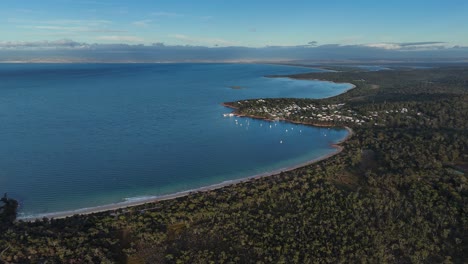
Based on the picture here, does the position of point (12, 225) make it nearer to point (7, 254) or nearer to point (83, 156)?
point (7, 254)

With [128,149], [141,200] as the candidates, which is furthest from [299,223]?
[128,149]

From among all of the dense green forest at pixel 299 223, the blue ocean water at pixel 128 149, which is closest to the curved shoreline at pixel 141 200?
the blue ocean water at pixel 128 149

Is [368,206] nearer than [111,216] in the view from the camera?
No

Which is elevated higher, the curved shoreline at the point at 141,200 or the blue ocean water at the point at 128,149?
the blue ocean water at the point at 128,149

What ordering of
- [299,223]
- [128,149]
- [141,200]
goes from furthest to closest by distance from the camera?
1. [128,149]
2. [141,200]
3. [299,223]

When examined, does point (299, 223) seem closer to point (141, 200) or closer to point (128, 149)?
point (141, 200)

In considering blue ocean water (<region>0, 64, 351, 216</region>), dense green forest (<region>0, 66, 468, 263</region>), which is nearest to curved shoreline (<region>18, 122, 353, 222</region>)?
blue ocean water (<region>0, 64, 351, 216</region>)

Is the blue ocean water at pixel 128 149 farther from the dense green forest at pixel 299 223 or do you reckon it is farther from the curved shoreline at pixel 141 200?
the dense green forest at pixel 299 223

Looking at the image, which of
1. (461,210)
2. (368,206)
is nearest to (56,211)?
(368,206)

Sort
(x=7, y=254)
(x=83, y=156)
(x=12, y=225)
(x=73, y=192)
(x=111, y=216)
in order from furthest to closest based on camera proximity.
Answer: (x=83, y=156), (x=73, y=192), (x=111, y=216), (x=12, y=225), (x=7, y=254)
